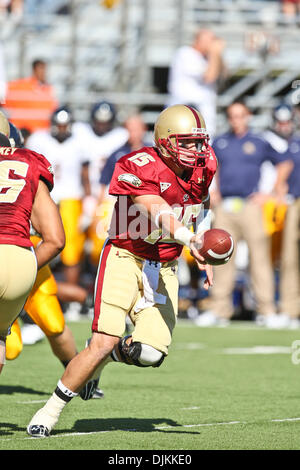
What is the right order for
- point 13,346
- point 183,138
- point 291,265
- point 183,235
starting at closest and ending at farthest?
1. point 183,235
2. point 183,138
3. point 13,346
4. point 291,265

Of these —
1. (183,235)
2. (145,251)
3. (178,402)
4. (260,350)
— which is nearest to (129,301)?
(145,251)

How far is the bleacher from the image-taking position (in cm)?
1445

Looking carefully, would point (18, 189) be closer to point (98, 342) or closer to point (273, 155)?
point (98, 342)

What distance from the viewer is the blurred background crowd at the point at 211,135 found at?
35.3 feet

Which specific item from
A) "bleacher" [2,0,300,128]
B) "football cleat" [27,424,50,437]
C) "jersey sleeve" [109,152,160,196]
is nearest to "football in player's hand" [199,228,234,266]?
"jersey sleeve" [109,152,160,196]

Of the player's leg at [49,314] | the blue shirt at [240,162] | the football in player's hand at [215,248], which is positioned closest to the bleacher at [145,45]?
the blue shirt at [240,162]

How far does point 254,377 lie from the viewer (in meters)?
7.30

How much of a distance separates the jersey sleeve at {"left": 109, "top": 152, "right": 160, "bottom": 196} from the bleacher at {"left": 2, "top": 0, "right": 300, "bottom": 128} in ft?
29.0

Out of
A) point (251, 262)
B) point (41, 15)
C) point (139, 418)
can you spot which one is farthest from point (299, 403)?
point (41, 15)

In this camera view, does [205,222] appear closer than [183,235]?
No

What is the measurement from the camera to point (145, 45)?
1473 centimetres

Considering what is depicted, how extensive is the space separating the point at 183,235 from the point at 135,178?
482 millimetres

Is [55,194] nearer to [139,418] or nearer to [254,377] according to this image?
[254,377]
